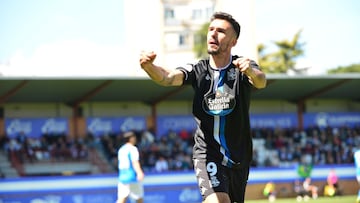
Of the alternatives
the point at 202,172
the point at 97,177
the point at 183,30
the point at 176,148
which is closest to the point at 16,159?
the point at 97,177

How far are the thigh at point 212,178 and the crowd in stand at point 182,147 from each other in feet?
74.4

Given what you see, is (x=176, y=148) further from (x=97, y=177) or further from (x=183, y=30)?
(x=183, y=30)

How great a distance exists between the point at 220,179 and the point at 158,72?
1.29 m

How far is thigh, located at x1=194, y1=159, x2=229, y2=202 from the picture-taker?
23.6 ft

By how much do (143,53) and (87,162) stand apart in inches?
983

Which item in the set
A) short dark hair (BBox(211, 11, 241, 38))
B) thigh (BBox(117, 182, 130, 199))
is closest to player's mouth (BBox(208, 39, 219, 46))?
short dark hair (BBox(211, 11, 241, 38))

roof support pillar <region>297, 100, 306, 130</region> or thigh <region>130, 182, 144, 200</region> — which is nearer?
thigh <region>130, 182, 144, 200</region>

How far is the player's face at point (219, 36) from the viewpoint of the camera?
280 inches

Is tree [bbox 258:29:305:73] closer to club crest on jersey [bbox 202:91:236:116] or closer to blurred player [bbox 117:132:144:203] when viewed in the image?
blurred player [bbox 117:132:144:203]

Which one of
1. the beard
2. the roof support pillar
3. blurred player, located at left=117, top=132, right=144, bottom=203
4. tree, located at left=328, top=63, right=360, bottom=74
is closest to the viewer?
the beard

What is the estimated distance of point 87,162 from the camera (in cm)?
3105

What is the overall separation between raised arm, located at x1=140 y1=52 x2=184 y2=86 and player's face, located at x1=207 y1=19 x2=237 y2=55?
0.41 m

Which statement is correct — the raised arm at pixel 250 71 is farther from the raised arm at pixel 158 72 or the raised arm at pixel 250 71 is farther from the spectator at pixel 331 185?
the spectator at pixel 331 185

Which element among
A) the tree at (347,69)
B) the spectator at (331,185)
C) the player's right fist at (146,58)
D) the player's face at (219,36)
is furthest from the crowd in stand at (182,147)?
the tree at (347,69)
